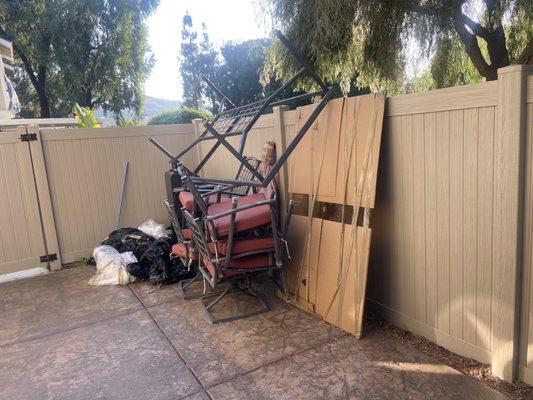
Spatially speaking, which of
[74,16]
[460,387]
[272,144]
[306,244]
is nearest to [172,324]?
[306,244]

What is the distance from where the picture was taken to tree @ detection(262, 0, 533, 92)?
549 cm

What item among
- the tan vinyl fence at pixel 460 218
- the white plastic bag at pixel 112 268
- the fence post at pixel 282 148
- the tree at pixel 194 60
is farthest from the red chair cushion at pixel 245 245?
the tree at pixel 194 60

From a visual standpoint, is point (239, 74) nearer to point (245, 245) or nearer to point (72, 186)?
point (72, 186)

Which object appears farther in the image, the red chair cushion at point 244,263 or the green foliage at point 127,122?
the green foliage at point 127,122

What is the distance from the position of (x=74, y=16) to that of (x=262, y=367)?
48.1 ft

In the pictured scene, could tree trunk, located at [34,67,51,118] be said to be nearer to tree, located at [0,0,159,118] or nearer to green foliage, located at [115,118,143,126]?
tree, located at [0,0,159,118]

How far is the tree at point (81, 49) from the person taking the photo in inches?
527

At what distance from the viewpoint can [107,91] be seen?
53.0ft

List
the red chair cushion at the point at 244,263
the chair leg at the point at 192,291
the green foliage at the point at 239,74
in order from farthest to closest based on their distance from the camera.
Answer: the green foliage at the point at 239,74
the chair leg at the point at 192,291
the red chair cushion at the point at 244,263

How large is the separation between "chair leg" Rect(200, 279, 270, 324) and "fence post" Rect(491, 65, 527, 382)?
162 centimetres

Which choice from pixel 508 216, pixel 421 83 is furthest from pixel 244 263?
pixel 421 83

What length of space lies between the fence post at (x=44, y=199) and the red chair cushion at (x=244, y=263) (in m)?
2.57

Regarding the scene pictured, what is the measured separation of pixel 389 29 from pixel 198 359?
527 cm

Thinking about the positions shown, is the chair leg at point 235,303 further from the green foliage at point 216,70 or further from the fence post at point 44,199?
the green foliage at point 216,70
